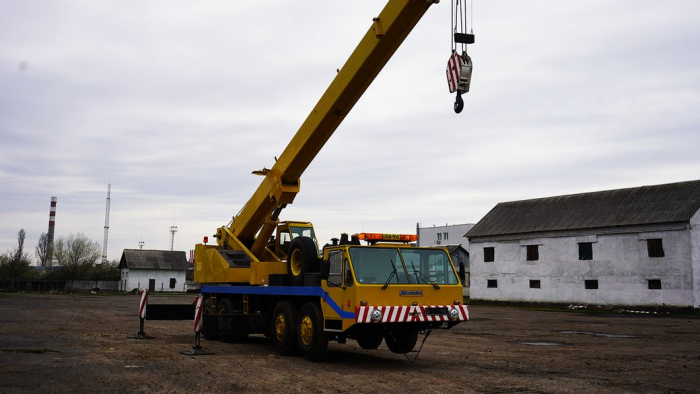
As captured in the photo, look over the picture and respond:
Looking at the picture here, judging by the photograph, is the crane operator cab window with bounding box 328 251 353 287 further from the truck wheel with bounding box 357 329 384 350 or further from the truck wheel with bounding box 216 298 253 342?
the truck wheel with bounding box 216 298 253 342

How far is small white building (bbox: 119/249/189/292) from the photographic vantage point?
240 ft

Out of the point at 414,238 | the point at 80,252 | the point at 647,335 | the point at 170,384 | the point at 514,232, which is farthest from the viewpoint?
the point at 80,252

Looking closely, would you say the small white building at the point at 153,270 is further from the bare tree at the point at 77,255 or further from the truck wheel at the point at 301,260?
the truck wheel at the point at 301,260

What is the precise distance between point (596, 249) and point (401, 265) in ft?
97.9

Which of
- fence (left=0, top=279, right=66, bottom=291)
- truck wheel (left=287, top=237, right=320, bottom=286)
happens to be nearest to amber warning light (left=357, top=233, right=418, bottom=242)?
truck wheel (left=287, top=237, right=320, bottom=286)

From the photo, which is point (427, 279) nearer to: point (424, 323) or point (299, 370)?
point (424, 323)

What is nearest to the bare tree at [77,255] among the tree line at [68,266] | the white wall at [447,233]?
the tree line at [68,266]

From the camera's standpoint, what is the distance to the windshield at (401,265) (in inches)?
421

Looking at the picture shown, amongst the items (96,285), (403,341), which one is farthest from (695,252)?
(96,285)

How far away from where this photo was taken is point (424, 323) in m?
10.9

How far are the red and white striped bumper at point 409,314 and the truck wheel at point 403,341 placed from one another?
129 cm

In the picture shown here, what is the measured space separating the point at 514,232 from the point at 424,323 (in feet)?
108

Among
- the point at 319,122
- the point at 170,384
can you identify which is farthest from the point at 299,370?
the point at 319,122

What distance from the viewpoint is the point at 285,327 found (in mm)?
12078
